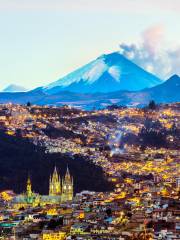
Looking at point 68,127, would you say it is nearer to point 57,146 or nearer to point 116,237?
point 57,146

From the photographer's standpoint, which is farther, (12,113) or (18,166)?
(12,113)

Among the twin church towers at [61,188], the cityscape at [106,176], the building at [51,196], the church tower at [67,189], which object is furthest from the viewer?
the twin church towers at [61,188]

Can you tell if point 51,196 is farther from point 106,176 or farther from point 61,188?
point 106,176

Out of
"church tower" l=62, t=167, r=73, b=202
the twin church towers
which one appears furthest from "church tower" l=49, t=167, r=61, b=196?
"church tower" l=62, t=167, r=73, b=202

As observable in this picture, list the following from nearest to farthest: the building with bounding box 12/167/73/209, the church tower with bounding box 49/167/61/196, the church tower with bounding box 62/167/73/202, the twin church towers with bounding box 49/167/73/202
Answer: the building with bounding box 12/167/73/209 < the church tower with bounding box 62/167/73/202 < the twin church towers with bounding box 49/167/73/202 < the church tower with bounding box 49/167/61/196

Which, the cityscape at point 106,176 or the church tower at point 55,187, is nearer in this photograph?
the cityscape at point 106,176

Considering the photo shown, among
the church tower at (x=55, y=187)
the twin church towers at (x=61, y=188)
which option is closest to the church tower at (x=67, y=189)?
the twin church towers at (x=61, y=188)

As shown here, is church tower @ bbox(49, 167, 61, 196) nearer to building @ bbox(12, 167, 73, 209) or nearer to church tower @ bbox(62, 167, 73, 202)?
building @ bbox(12, 167, 73, 209)

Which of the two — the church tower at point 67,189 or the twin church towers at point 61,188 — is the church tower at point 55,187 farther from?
the church tower at point 67,189

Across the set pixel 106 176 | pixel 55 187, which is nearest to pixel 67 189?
pixel 55 187

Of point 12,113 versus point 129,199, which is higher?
point 12,113

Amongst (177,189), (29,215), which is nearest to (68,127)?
(177,189)
